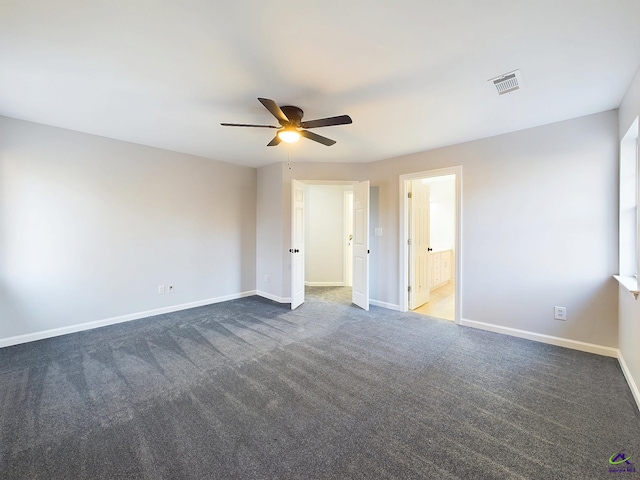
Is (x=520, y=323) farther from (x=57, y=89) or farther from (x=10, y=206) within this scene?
(x=10, y=206)

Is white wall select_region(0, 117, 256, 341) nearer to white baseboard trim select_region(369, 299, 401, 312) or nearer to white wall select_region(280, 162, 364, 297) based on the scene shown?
white wall select_region(280, 162, 364, 297)

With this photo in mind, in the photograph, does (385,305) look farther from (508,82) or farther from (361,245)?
(508,82)

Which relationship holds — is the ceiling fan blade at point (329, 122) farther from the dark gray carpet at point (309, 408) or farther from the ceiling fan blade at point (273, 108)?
the dark gray carpet at point (309, 408)

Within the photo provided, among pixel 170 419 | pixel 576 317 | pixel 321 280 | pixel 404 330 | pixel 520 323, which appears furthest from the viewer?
pixel 321 280

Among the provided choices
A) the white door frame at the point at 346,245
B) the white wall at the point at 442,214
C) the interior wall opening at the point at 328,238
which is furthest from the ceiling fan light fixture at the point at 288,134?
the white wall at the point at 442,214

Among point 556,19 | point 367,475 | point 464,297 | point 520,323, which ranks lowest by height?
point 367,475

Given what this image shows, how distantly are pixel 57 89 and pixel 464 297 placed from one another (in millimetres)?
4955

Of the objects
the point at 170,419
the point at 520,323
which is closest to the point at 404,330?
the point at 520,323

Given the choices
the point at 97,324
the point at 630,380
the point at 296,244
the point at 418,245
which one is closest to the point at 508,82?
the point at 630,380

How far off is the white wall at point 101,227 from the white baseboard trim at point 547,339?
405cm

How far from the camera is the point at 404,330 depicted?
3.37 metres

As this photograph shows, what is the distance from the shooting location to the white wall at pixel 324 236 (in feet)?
20.7

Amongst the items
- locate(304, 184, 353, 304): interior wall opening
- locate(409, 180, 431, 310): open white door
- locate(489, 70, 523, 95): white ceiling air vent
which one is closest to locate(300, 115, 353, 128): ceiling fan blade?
locate(489, 70, 523, 95): white ceiling air vent

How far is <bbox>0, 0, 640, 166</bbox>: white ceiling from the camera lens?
1473mm
